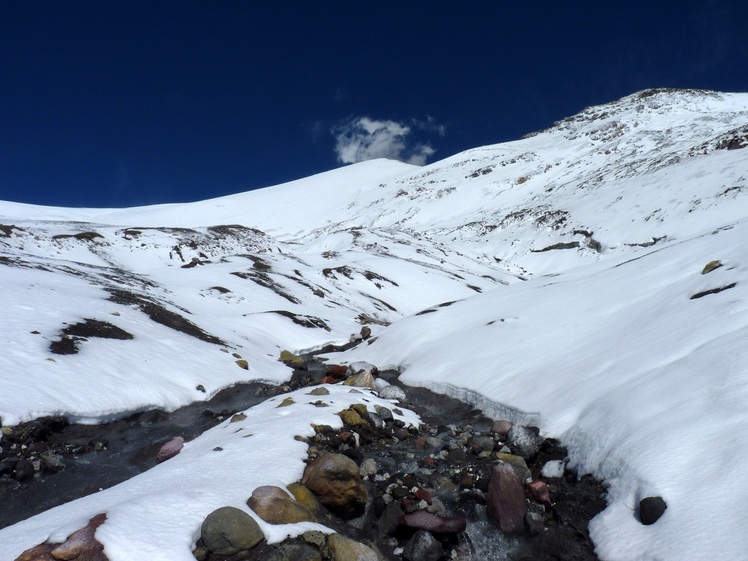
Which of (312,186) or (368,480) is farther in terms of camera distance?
(312,186)

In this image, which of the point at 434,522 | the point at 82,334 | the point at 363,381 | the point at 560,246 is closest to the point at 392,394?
the point at 363,381

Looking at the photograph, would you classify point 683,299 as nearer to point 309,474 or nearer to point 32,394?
point 309,474

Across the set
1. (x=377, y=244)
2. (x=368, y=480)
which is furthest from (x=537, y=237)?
(x=368, y=480)

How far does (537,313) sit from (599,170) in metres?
83.9

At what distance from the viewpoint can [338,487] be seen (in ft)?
22.3

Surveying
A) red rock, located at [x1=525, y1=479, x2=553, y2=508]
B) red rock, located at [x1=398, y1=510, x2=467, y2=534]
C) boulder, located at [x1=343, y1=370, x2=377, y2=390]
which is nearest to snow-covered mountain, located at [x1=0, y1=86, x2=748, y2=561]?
red rock, located at [x1=525, y1=479, x2=553, y2=508]

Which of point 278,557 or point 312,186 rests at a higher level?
point 312,186

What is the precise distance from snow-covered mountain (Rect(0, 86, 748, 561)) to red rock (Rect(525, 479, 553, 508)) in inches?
32.9

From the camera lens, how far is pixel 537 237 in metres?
63.7

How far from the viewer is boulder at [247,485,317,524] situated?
231 inches

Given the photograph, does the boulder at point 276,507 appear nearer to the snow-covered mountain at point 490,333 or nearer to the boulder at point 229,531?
the boulder at point 229,531

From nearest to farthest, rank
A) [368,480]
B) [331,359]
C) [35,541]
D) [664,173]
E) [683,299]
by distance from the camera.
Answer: [35,541] → [368,480] → [683,299] → [331,359] → [664,173]

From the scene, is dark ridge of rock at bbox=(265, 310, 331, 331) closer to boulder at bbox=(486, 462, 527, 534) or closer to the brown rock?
the brown rock

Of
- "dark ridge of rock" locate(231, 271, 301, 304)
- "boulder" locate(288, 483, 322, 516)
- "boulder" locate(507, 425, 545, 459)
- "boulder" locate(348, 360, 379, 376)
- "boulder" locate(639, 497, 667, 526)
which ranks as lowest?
"boulder" locate(348, 360, 379, 376)
